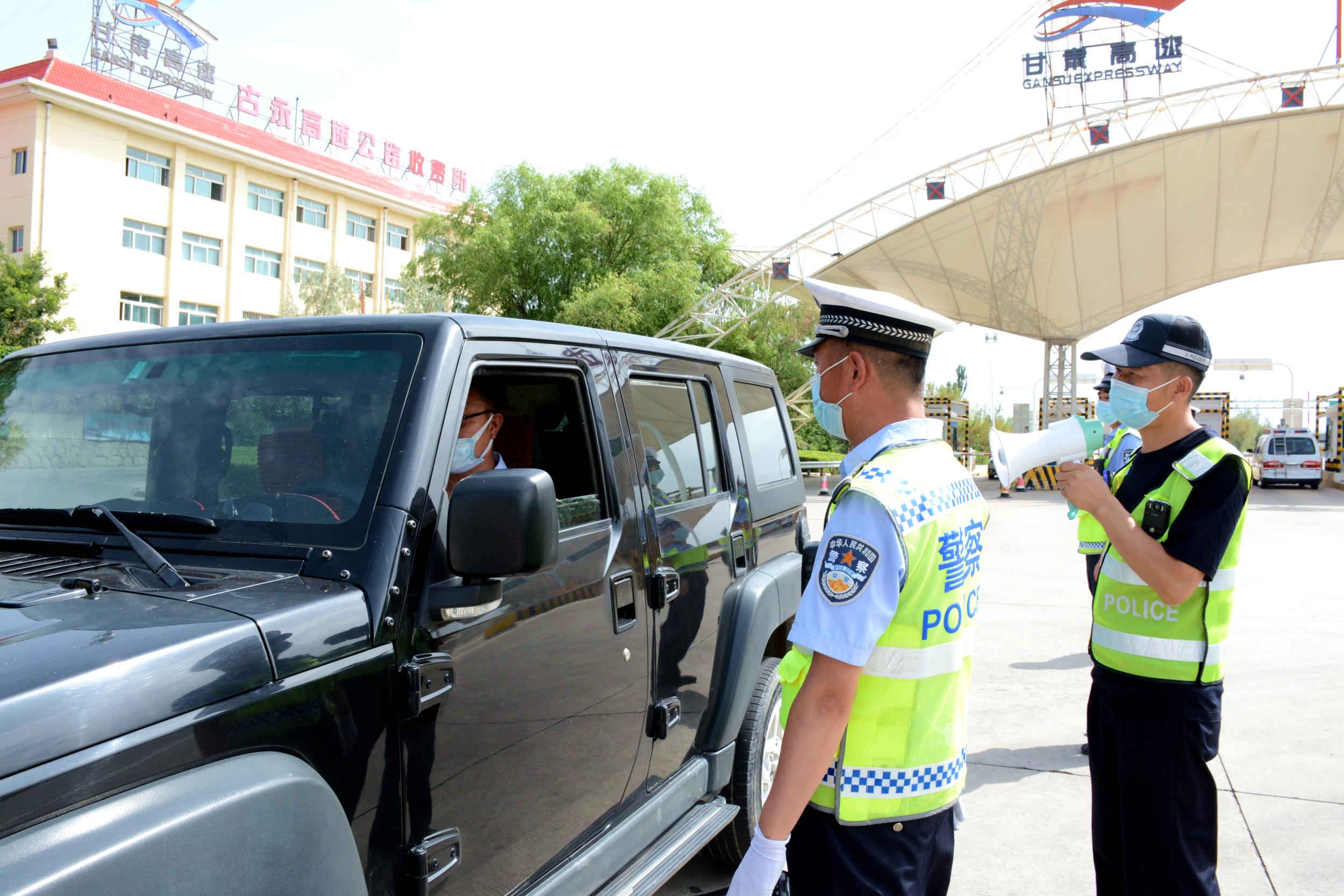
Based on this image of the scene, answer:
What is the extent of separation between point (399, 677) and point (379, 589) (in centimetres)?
18

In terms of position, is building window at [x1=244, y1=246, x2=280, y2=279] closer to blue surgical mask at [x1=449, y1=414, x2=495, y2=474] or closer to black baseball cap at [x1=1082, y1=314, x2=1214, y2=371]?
blue surgical mask at [x1=449, y1=414, x2=495, y2=474]

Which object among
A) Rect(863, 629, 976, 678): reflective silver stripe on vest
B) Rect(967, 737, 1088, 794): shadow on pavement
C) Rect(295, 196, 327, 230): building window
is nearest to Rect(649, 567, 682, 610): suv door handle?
Rect(863, 629, 976, 678): reflective silver stripe on vest

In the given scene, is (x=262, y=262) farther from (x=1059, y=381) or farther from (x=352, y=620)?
(x=352, y=620)

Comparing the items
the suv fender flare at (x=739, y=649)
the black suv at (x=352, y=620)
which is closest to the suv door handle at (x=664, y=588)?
the black suv at (x=352, y=620)

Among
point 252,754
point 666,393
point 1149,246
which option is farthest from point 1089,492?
point 1149,246

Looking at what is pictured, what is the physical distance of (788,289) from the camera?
28.7 metres

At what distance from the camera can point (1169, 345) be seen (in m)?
2.87

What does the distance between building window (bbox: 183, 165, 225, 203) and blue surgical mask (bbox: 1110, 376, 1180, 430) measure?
43717 millimetres

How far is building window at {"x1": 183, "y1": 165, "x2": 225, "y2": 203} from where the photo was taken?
39375 millimetres

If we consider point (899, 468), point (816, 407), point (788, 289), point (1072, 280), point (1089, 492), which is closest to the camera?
point (899, 468)

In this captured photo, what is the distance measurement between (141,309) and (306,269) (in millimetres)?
8344

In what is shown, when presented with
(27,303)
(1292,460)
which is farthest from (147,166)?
(1292,460)

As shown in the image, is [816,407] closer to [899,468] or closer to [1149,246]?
[899,468]

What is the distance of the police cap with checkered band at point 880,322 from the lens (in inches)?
77.4
